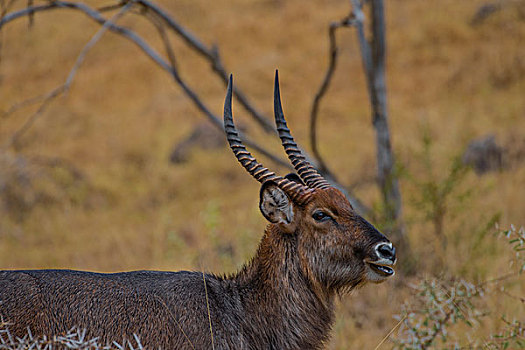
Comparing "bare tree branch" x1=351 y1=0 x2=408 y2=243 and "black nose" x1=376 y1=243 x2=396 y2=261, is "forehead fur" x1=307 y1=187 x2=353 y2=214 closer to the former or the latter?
"black nose" x1=376 y1=243 x2=396 y2=261

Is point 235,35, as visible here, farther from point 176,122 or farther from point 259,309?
point 259,309

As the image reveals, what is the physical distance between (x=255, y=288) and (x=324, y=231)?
54cm

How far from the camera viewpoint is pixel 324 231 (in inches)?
141

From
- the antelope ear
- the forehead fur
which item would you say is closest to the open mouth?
the forehead fur

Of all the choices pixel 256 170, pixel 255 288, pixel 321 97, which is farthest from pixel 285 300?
pixel 321 97

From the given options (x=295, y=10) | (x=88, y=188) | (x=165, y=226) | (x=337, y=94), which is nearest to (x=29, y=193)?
(x=88, y=188)

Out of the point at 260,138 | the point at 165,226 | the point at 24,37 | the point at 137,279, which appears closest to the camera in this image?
the point at 137,279

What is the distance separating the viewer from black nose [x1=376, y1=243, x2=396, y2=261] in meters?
3.41

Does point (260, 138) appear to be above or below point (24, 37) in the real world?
below

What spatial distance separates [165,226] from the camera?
34.8 ft

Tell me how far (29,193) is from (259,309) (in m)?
10.3

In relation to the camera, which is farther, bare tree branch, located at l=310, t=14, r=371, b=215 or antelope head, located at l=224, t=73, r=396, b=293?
bare tree branch, located at l=310, t=14, r=371, b=215

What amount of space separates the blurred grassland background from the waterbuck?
1.86 m

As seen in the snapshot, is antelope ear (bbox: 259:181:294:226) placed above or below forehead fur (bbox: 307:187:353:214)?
above
